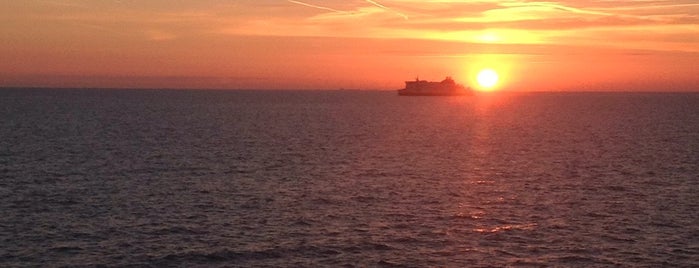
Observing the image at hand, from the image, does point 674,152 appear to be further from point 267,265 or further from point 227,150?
point 267,265

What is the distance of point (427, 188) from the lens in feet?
201

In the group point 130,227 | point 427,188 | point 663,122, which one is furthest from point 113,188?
point 663,122

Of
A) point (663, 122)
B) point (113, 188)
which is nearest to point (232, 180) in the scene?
point (113, 188)

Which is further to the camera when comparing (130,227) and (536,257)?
(130,227)

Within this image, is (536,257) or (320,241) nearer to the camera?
(536,257)

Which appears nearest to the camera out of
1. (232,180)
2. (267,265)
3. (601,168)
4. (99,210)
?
(267,265)

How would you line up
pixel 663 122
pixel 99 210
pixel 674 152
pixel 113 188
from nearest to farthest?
pixel 99 210 → pixel 113 188 → pixel 674 152 → pixel 663 122

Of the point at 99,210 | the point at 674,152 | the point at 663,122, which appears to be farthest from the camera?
the point at 663,122

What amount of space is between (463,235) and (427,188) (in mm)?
16691

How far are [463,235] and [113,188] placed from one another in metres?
27.6

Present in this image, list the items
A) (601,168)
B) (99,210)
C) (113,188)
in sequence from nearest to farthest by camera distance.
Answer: (99,210) → (113,188) → (601,168)

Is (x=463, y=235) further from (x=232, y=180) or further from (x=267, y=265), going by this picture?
(x=232, y=180)

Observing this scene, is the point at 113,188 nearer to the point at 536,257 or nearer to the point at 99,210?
the point at 99,210

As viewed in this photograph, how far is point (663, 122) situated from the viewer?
15462 centimetres
